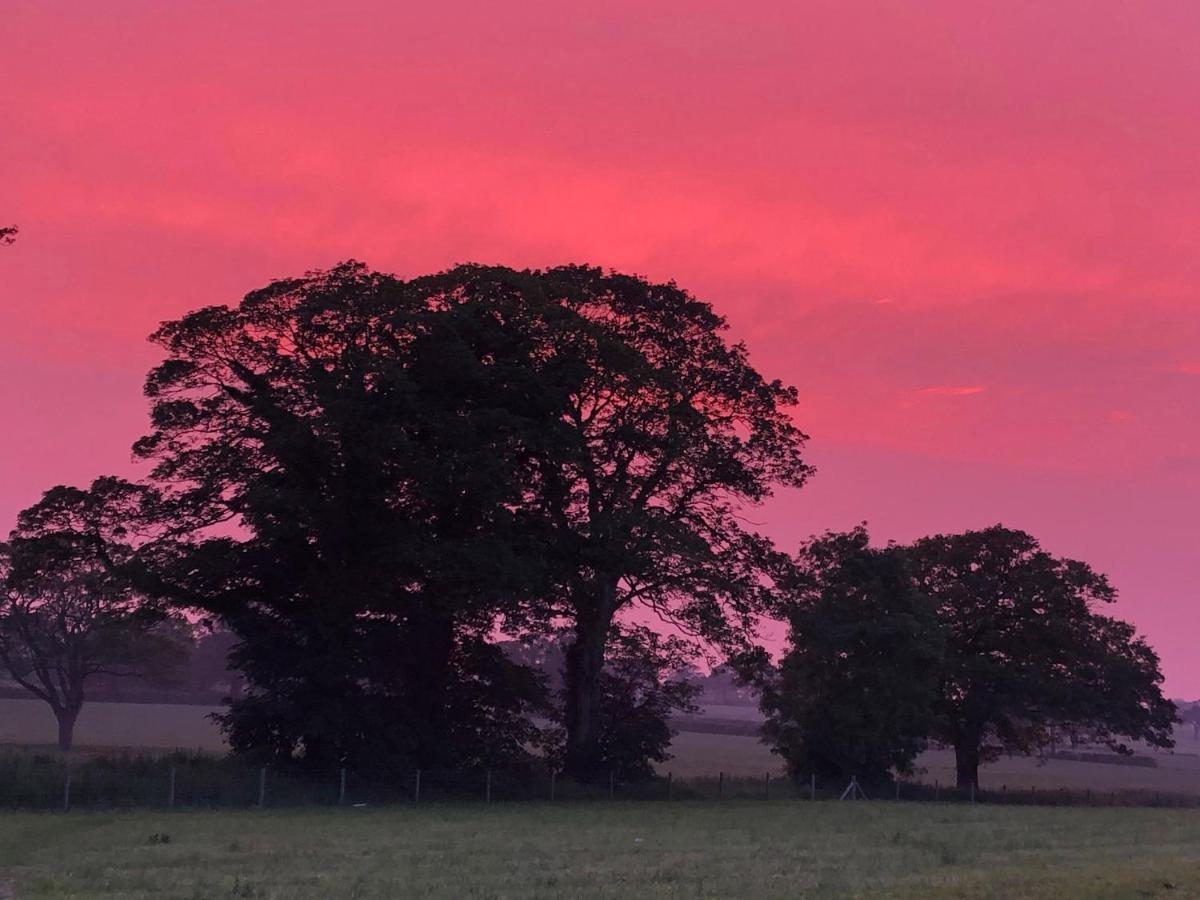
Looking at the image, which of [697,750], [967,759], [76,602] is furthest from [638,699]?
[697,750]

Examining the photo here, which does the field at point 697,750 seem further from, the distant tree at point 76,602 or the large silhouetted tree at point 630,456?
the large silhouetted tree at point 630,456

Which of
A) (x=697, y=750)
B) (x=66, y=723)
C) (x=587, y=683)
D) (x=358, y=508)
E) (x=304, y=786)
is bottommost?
(x=697, y=750)

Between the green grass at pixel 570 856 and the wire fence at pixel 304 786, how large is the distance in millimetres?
2797

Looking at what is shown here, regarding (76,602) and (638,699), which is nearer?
(638,699)

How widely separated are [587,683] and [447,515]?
1184cm

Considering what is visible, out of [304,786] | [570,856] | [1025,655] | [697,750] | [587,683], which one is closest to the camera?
[570,856]

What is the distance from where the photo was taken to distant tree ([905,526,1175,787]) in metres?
78.9

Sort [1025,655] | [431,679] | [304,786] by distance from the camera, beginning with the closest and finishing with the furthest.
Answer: [304,786]
[431,679]
[1025,655]

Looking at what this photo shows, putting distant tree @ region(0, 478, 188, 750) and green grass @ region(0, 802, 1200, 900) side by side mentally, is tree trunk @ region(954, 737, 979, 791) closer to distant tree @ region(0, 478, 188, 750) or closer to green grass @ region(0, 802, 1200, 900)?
green grass @ region(0, 802, 1200, 900)

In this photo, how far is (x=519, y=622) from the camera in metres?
56.0

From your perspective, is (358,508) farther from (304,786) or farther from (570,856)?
(570,856)

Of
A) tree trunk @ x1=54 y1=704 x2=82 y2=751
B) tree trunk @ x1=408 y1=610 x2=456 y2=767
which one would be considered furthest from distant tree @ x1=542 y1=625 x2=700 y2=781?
tree trunk @ x1=54 y1=704 x2=82 y2=751

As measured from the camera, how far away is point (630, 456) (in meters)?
59.1

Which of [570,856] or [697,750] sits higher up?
[570,856]
